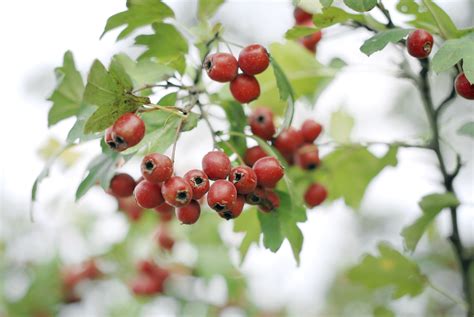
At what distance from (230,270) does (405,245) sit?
1.16m

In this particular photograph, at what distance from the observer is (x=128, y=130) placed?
1.50 meters

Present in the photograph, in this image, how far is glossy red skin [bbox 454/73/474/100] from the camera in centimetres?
160

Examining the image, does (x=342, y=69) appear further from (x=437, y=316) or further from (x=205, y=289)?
(x=437, y=316)

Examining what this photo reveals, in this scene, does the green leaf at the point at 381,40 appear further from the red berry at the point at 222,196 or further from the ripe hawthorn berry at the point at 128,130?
the ripe hawthorn berry at the point at 128,130

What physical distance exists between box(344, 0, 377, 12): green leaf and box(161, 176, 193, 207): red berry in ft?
1.83

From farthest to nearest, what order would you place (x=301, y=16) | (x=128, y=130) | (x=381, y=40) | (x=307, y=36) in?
(x=307, y=36) < (x=301, y=16) < (x=381, y=40) < (x=128, y=130)

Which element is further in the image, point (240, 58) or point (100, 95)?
point (240, 58)

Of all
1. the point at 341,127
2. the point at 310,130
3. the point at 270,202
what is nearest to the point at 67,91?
the point at 270,202

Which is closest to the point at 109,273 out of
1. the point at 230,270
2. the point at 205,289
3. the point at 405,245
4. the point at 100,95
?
the point at 205,289

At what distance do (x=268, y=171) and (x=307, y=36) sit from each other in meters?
0.94

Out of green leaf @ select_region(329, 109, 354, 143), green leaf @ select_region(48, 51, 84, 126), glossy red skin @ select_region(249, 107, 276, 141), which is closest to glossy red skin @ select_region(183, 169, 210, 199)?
glossy red skin @ select_region(249, 107, 276, 141)

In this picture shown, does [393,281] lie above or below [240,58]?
below

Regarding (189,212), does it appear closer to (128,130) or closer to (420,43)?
(128,130)

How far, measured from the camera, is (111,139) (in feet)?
5.04
